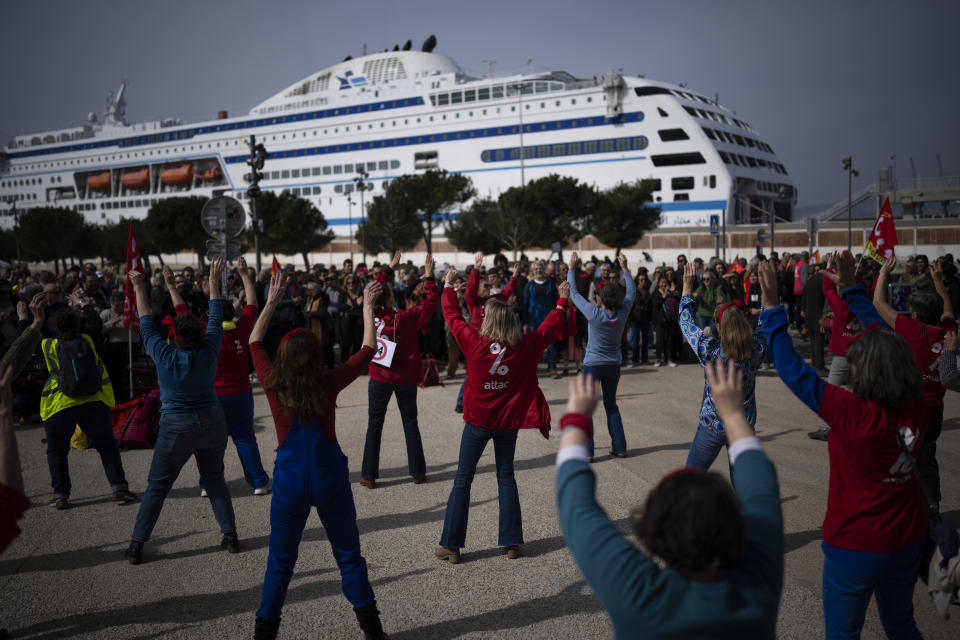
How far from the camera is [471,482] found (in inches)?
159

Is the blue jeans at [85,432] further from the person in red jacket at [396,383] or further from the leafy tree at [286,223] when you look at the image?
the leafy tree at [286,223]

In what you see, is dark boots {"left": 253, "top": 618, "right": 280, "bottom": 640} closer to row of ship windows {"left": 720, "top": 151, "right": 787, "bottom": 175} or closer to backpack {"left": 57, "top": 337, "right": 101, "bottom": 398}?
backpack {"left": 57, "top": 337, "right": 101, "bottom": 398}

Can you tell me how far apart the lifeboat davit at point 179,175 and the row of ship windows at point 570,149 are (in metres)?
34.8

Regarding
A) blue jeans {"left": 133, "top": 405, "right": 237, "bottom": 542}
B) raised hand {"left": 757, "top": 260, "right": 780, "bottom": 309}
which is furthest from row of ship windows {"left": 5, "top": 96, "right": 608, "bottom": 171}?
raised hand {"left": 757, "top": 260, "right": 780, "bottom": 309}

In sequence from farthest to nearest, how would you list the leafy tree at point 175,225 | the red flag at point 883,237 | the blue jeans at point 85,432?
the leafy tree at point 175,225, the red flag at point 883,237, the blue jeans at point 85,432

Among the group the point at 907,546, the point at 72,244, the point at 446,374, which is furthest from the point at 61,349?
the point at 72,244

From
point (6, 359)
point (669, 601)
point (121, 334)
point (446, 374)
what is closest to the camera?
point (669, 601)

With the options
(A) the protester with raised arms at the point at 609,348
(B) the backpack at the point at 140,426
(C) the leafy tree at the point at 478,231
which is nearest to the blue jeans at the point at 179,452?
(B) the backpack at the point at 140,426

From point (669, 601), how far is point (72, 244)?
55258 millimetres

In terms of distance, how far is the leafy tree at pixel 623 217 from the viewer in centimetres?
3800

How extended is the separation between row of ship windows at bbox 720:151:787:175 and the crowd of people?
4098cm

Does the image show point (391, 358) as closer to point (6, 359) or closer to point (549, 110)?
point (6, 359)

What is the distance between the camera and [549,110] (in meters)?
47.2

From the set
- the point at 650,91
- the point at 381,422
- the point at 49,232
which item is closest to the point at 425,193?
the point at 650,91
